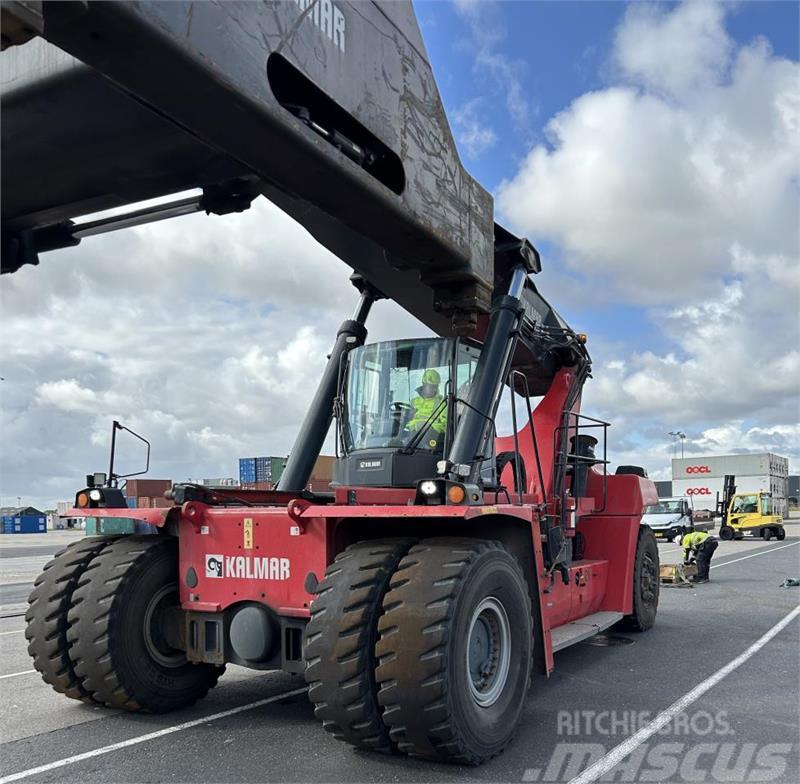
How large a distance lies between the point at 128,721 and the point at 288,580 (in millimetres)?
1656

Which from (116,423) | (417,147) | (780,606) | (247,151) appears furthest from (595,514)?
(247,151)

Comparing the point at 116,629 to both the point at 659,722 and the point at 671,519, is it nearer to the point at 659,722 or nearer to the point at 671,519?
the point at 659,722

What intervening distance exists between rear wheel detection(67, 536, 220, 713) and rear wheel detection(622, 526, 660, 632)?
5.23m

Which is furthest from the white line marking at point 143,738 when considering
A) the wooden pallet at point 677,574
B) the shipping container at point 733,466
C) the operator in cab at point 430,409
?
the shipping container at point 733,466

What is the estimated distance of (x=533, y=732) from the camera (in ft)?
18.5

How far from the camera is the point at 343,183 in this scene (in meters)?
3.48

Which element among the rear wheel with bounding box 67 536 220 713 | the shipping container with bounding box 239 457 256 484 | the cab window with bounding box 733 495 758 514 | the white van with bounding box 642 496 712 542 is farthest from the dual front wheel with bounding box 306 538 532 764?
the cab window with bounding box 733 495 758 514

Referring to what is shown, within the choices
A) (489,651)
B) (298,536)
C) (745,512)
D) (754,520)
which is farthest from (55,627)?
(745,512)

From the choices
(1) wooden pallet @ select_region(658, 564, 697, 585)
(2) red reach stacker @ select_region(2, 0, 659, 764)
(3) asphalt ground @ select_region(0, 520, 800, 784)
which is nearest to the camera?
(2) red reach stacker @ select_region(2, 0, 659, 764)

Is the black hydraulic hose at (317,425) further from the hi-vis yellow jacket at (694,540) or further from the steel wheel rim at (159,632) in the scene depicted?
the hi-vis yellow jacket at (694,540)

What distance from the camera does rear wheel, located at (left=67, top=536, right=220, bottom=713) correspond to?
5734 mm

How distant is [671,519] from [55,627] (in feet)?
106

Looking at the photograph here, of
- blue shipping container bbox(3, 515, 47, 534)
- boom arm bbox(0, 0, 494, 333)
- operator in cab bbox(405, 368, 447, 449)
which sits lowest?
blue shipping container bbox(3, 515, 47, 534)

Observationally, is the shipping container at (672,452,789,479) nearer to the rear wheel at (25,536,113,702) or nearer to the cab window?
the cab window
